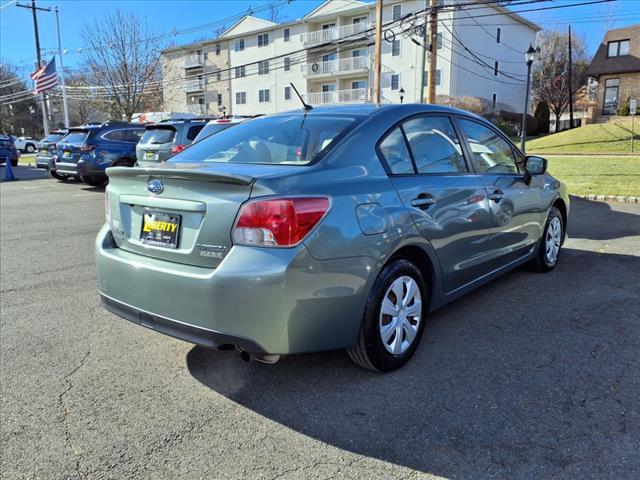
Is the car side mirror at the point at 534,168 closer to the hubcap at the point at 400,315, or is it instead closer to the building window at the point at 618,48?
the hubcap at the point at 400,315

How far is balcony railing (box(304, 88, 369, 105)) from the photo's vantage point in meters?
41.0

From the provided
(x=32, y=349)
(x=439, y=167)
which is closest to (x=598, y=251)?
(x=439, y=167)

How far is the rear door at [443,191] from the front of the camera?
3.30m

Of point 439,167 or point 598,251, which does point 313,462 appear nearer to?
point 439,167

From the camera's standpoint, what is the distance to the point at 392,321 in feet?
10.3

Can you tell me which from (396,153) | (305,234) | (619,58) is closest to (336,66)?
(619,58)

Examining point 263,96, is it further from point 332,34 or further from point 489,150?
point 489,150

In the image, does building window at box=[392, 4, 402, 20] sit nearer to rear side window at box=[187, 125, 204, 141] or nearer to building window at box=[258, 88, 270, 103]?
building window at box=[258, 88, 270, 103]

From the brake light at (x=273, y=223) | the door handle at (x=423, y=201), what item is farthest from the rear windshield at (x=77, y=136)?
the brake light at (x=273, y=223)

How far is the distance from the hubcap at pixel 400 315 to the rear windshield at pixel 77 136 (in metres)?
12.7

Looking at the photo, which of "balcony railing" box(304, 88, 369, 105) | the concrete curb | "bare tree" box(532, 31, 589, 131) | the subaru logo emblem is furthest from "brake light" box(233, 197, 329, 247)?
"bare tree" box(532, 31, 589, 131)

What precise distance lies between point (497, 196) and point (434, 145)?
84 cm

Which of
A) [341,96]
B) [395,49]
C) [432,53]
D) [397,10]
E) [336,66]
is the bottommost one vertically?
[432,53]

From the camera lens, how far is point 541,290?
15.8 feet
